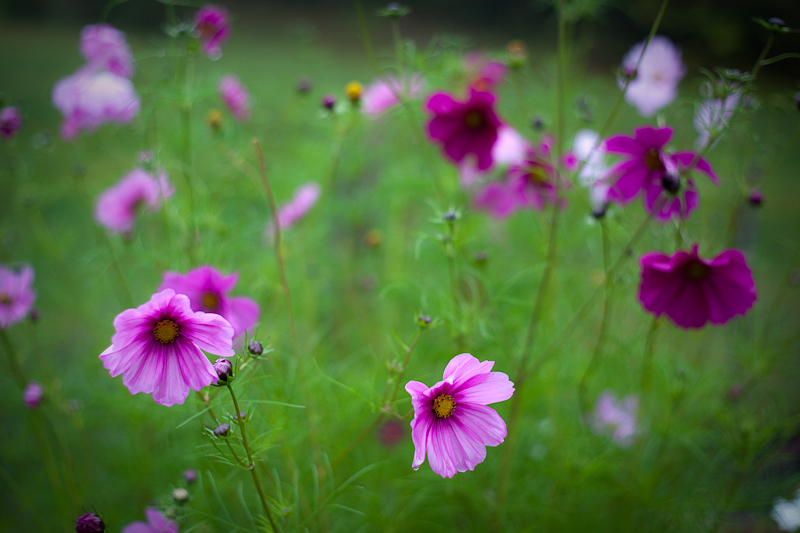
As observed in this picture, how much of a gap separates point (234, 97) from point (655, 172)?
69 cm

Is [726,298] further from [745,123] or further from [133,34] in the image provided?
[133,34]

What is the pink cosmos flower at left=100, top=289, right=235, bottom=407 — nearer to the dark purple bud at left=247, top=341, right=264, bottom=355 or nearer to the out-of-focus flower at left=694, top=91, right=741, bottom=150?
the dark purple bud at left=247, top=341, right=264, bottom=355

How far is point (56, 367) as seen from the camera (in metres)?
1.07

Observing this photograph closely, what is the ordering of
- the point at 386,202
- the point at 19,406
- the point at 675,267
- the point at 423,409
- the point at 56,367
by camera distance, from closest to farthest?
the point at 423,409
the point at 675,267
the point at 19,406
the point at 56,367
the point at 386,202

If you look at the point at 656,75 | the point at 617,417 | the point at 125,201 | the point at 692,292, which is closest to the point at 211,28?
the point at 125,201

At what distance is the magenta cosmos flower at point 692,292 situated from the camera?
0.48 m

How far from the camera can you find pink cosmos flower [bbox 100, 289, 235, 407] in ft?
1.18

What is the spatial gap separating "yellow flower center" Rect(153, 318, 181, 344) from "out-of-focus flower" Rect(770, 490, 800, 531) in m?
0.87

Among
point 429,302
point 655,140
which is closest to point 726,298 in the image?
point 655,140

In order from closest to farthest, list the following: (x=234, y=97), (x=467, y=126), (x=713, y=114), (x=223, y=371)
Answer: (x=223, y=371) → (x=713, y=114) → (x=467, y=126) → (x=234, y=97)

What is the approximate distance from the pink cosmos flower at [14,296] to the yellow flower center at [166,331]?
36cm

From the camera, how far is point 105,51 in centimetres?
75

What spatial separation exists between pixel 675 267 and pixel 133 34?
219 centimetres

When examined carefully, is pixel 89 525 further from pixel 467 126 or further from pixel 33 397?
pixel 467 126
